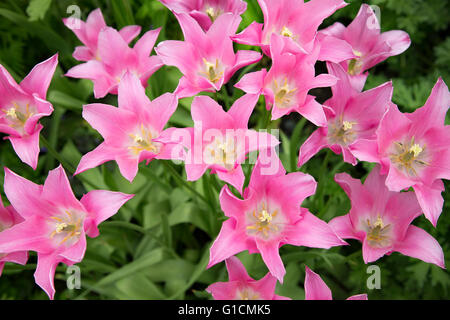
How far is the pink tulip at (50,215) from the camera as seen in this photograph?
3.22ft

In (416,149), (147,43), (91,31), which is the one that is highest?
(91,31)

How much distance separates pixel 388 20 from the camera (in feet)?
5.65

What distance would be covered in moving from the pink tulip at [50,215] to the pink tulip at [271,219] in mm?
262

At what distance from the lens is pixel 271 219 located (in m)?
1.11

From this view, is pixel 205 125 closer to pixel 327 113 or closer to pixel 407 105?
pixel 327 113

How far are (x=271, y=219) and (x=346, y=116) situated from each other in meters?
0.37

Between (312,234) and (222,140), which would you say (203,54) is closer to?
(222,140)

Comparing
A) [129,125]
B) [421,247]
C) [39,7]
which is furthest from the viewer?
[39,7]

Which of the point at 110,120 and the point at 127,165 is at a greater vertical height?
the point at 110,120

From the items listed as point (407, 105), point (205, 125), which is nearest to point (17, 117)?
point (205, 125)

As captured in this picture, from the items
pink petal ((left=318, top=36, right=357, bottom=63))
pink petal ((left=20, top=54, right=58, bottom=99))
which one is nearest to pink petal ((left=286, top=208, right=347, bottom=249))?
pink petal ((left=318, top=36, right=357, bottom=63))

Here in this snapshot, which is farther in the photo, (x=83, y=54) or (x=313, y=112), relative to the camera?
(x=83, y=54)

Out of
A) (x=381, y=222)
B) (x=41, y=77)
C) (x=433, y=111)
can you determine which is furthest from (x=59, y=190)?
(x=433, y=111)
